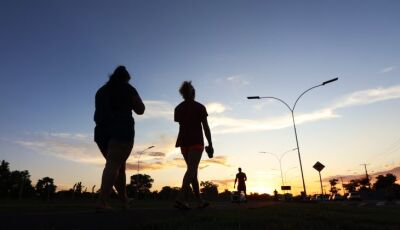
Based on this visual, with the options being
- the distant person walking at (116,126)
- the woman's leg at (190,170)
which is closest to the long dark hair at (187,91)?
the woman's leg at (190,170)

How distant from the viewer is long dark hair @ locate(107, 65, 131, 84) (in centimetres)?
579

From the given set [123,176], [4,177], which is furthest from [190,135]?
[4,177]

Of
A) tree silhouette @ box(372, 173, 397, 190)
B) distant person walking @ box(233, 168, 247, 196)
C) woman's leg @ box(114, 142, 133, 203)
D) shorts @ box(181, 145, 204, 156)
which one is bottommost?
woman's leg @ box(114, 142, 133, 203)

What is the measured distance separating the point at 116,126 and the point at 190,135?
232cm

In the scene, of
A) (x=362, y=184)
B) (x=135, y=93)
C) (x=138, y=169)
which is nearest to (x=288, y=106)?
(x=138, y=169)

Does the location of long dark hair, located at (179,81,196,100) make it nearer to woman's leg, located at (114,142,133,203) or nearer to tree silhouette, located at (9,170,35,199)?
woman's leg, located at (114,142,133,203)

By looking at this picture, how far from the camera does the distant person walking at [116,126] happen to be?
536 cm

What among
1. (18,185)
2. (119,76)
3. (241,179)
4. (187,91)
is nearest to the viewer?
(119,76)

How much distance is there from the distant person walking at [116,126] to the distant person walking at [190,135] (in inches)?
66.2

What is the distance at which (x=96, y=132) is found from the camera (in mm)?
5613

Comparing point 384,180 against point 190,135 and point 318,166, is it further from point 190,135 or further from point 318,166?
point 190,135

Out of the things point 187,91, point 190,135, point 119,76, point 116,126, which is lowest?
point 116,126

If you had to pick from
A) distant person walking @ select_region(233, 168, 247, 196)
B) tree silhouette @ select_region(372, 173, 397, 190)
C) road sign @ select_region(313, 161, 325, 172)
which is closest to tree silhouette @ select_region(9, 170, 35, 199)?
road sign @ select_region(313, 161, 325, 172)

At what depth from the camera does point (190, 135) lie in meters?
7.52
